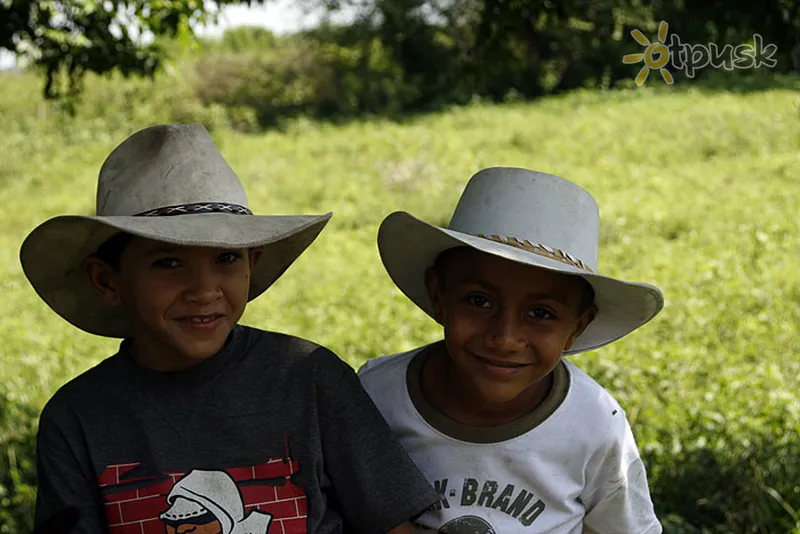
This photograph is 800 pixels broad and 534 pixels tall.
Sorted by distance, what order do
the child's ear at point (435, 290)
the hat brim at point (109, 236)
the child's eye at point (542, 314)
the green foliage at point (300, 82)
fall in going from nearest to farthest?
1. the hat brim at point (109, 236)
2. the child's eye at point (542, 314)
3. the child's ear at point (435, 290)
4. the green foliage at point (300, 82)

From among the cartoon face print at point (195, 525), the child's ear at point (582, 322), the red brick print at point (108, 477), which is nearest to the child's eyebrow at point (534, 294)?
the child's ear at point (582, 322)

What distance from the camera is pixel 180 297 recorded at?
1.94 metres

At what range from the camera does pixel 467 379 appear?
2.15m

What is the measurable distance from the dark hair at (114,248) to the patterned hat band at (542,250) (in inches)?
29.7

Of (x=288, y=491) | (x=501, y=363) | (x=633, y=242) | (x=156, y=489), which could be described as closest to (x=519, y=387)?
(x=501, y=363)

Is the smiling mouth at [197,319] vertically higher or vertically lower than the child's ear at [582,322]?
higher

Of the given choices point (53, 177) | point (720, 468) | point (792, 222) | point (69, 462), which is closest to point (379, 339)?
point (720, 468)

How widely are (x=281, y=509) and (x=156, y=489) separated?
25 cm

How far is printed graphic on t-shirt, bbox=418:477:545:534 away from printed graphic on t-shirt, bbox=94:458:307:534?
0.38m

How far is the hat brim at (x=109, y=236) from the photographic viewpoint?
1868 millimetres

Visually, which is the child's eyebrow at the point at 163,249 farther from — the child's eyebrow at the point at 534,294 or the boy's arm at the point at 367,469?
the child's eyebrow at the point at 534,294

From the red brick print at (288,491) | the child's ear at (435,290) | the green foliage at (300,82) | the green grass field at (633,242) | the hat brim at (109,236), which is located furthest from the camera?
the green foliage at (300,82)

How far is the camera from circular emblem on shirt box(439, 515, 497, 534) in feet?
6.91

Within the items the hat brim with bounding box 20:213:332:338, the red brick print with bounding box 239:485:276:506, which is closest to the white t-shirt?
the red brick print with bounding box 239:485:276:506
